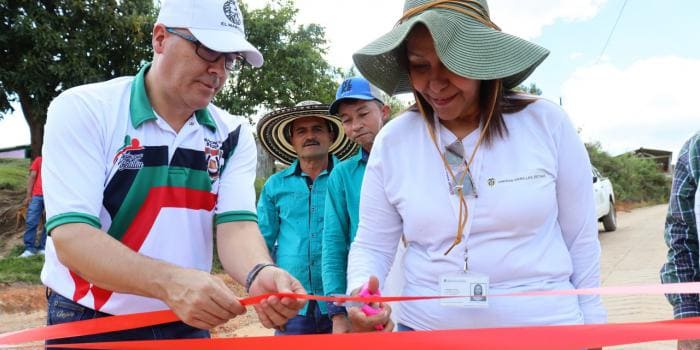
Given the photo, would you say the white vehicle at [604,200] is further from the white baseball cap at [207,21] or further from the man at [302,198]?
the white baseball cap at [207,21]

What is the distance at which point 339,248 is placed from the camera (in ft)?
9.64

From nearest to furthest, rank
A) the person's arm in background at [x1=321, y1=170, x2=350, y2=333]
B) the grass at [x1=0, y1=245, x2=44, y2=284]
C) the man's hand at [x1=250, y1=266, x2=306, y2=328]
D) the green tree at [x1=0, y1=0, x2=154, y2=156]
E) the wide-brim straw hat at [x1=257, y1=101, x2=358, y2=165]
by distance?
the man's hand at [x1=250, y1=266, x2=306, y2=328], the person's arm in background at [x1=321, y1=170, x2=350, y2=333], the wide-brim straw hat at [x1=257, y1=101, x2=358, y2=165], the grass at [x1=0, y1=245, x2=44, y2=284], the green tree at [x1=0, y1=0, x2=154, y2=156]

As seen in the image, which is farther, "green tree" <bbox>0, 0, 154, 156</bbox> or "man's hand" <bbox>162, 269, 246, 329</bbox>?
"green tree" <bbox>0, 0, 154, 156</bbox>

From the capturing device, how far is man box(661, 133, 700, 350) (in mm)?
2027

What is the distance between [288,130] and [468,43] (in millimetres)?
2503

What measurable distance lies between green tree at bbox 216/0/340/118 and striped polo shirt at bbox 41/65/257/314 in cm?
1459

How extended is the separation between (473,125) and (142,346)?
1.21 meters

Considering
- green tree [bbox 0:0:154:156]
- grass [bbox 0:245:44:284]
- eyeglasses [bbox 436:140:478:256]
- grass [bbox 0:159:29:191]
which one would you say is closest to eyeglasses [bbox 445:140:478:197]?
eyeglasses [bbox 436:140:478:256]

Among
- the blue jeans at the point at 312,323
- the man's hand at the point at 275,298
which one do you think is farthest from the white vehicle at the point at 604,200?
the man's hand at the point at 275,298

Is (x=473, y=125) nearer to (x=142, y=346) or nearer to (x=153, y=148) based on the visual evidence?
(x=153, y=148)

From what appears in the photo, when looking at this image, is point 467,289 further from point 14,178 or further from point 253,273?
point 14,178

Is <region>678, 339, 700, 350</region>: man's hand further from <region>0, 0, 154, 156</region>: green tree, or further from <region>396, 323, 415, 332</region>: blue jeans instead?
<region>0, 0, 154, 156</region>: green tree

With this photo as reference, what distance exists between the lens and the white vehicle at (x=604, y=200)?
11.3 m

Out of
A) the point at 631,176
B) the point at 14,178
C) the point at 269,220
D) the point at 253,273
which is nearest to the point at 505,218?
the point at 253,273
